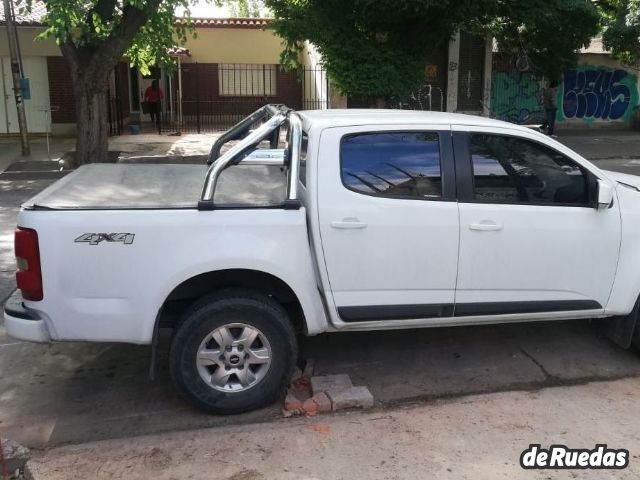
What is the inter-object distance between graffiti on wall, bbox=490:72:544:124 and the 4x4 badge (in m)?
20.4

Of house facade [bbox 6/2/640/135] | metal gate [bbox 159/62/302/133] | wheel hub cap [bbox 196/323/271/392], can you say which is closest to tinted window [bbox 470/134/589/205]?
wheel hub cap [bbox 196/323/271/392]

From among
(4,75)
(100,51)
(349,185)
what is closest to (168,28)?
(100,51)

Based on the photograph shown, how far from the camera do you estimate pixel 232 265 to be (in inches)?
145

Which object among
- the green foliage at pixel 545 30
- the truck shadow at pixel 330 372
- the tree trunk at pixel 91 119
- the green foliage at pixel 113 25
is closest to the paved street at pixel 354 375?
the truck shadow at pixel 330 372

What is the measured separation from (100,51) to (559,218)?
10.6 meters

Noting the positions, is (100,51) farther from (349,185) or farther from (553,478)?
(553,478)

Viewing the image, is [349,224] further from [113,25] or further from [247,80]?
[247,80]

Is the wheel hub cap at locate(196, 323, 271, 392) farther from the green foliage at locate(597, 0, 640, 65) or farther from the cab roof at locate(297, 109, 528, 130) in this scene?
the green foliage at locate(597, 0, 640, 65)

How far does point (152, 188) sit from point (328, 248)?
1.41 metres

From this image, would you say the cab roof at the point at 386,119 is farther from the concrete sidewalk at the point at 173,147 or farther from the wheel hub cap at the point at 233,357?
the concrete sidewalk at the point at 173,147

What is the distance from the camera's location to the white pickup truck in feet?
12.0

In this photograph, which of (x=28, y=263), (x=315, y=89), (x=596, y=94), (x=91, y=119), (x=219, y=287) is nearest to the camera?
(x=28, y=263)

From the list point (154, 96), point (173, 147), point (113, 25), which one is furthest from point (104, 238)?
point (154, 96)

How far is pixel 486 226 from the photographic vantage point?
403 cm
